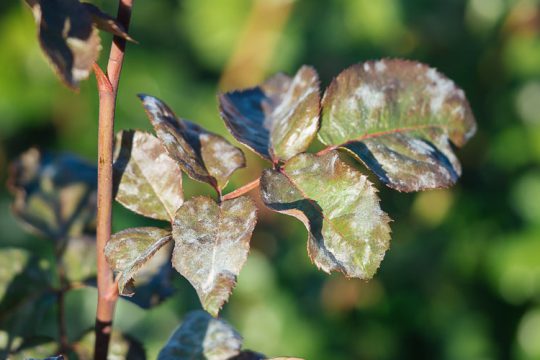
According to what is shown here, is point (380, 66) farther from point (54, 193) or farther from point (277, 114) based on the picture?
point (54, 193)

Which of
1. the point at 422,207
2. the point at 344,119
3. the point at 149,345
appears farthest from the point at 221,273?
the point at 422,207

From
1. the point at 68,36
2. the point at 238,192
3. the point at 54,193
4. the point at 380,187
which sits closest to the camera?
the point at 68,36

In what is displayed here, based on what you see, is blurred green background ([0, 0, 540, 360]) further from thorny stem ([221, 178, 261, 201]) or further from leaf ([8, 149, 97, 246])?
thorny stem ([221, 178, 261, 201])

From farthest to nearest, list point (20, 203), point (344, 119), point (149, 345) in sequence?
point (149, 345), point (20, 203), point (344, 119)

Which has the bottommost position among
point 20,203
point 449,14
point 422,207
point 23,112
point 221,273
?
point 23,112

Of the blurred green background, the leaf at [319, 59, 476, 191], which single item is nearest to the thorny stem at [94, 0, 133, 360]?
the leaf at [319, 59, 476, 191]

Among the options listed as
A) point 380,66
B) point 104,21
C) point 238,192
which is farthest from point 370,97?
point 104,21

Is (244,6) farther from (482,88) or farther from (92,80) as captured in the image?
(482,88)
